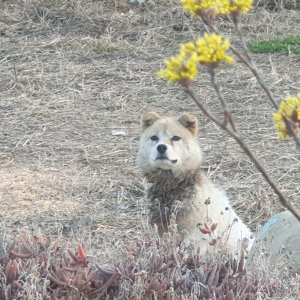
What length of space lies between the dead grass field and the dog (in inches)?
14.7

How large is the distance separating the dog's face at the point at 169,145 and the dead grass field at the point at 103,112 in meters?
0.53

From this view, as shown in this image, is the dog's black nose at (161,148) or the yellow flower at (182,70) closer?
the yellow flower at (182,70)

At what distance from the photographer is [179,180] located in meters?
6.12

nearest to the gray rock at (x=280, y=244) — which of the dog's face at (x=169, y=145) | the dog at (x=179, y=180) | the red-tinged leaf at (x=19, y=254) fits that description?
the dog at (x=179, y=180)

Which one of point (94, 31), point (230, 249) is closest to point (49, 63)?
point (94, 31)

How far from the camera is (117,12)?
1253cm

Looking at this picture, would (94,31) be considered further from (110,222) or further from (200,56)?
(200,56)

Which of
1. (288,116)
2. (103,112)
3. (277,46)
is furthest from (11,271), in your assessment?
(277,46)

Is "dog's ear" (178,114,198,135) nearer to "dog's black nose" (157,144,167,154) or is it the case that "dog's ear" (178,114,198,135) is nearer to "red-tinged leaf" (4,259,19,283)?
"dog's black nose" (157,144,167,154)

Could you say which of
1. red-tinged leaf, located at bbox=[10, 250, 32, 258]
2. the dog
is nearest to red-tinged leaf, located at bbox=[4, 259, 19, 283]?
red-tinged leaf, located at bbox=[10, 250, 32, 258]

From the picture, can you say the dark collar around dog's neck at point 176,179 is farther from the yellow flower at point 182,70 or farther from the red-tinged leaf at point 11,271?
the yellow flower at point 182,70

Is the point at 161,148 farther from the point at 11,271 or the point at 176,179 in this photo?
the point at 11,271

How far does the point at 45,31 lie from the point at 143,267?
26.8 ft

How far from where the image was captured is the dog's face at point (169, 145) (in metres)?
6.11
